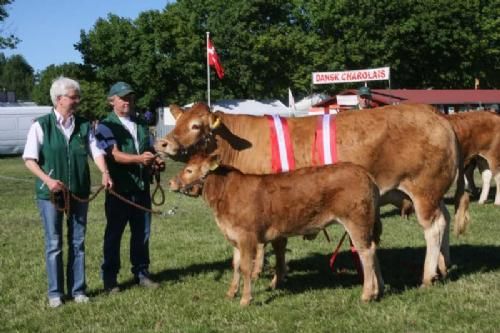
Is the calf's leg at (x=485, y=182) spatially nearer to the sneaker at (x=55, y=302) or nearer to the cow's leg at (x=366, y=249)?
the cow's leg at (x=366, y=249)

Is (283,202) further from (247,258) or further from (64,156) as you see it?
(64,156)

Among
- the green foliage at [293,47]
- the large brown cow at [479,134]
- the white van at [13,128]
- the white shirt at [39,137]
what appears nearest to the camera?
the white shirt at [39,137]

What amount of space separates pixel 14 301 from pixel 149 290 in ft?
4.63

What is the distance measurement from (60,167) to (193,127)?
138 cm

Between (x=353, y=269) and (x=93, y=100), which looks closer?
(x=353, y=269)

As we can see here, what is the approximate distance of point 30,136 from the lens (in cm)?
636

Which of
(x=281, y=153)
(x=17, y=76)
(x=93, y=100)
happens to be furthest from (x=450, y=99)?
(x=17, y=76)

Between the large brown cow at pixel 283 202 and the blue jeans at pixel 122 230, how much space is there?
1109 millimetres

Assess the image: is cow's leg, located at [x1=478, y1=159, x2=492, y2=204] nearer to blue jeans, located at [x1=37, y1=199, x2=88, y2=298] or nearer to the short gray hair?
blue jeans, located at [x1=37, y1=199, x2=88, y2=298]

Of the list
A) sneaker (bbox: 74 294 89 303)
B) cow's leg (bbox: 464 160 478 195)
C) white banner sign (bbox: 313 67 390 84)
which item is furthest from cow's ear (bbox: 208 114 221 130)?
white banner sign (bbox: 313 67 390 84)

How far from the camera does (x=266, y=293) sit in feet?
23.4

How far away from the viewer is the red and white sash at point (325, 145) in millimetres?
7086

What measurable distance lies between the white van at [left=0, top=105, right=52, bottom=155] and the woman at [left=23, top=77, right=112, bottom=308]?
107 feet

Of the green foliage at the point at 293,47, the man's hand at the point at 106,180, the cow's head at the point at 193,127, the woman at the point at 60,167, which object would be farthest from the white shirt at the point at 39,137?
the green foliage at the point at 293,47
